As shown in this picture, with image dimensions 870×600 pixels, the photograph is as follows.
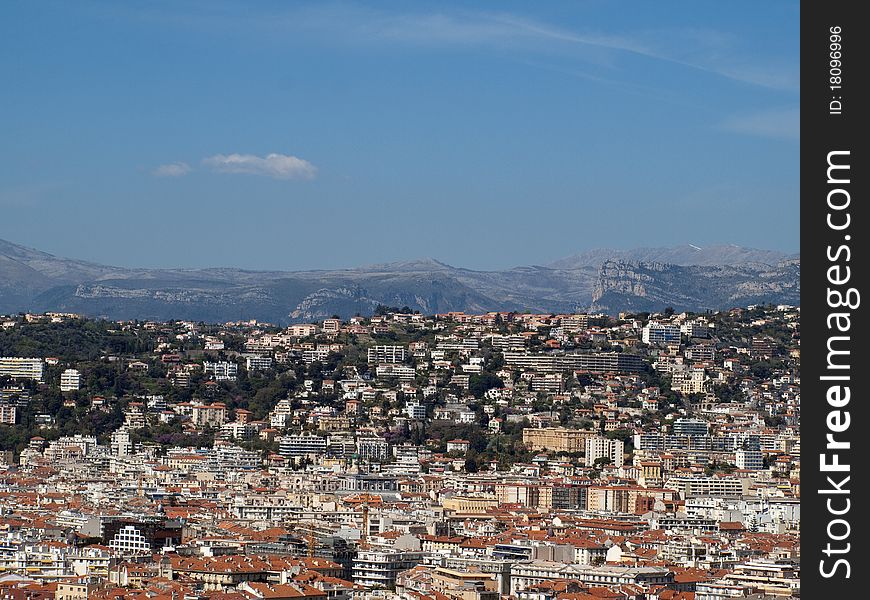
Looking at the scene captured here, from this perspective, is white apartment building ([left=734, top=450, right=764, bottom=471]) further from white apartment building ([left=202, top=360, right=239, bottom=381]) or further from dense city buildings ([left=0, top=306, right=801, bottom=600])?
white apartment building ([left=202, top=360, right=239, bottom=381])

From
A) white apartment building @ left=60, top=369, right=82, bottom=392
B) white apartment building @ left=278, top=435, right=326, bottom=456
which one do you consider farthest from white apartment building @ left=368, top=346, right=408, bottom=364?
white apartment building @ left=278, top=435, right=326, bottom=456

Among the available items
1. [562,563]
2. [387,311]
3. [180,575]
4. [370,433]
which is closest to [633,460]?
[370,433]

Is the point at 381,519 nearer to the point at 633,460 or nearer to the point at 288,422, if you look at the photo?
the point at 633,460
